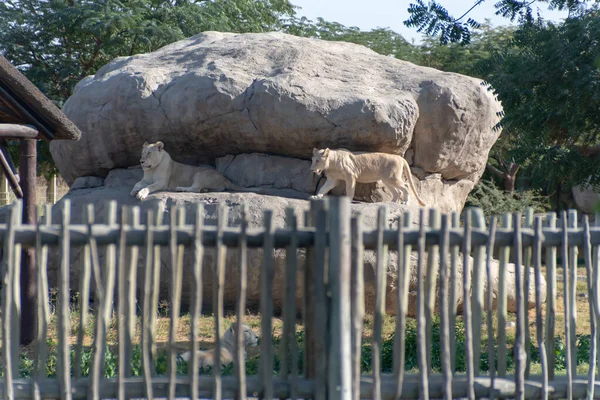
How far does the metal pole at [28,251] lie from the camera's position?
8.81 m

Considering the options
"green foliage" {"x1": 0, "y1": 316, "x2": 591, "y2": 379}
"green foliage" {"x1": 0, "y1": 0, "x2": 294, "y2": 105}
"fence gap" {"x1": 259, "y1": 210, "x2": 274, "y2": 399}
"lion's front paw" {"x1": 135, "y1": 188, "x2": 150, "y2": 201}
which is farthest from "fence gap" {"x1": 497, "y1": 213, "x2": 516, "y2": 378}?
"green foliage" {"x1": 0, "y1": 0, "x2": 294, "y2": 105}

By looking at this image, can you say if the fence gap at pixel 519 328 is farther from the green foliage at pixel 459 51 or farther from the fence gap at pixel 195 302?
the green foliage at pixel 459 51

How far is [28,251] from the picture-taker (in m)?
8.82

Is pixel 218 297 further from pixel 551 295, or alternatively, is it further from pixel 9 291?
pixel 551 295

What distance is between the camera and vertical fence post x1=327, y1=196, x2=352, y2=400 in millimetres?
4598

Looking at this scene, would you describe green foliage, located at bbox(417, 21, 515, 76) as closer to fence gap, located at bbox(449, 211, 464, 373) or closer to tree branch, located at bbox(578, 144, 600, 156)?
tree branch, located at bbox(578, 144, 600, 156)

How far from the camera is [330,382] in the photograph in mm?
4633

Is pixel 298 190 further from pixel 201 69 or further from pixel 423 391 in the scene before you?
pixel 423 391

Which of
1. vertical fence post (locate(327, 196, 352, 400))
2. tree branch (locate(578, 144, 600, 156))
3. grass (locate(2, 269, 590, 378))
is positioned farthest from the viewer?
tree branch (locate(578, 144, 600, 156))

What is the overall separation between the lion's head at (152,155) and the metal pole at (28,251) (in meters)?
3.14

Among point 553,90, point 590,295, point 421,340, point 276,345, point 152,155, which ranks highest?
point 553,90

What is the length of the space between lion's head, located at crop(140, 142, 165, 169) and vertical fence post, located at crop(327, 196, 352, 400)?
787 centimetres

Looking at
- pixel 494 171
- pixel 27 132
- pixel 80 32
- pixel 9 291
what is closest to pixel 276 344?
pixel 27 132

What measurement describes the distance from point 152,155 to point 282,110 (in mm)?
2188
